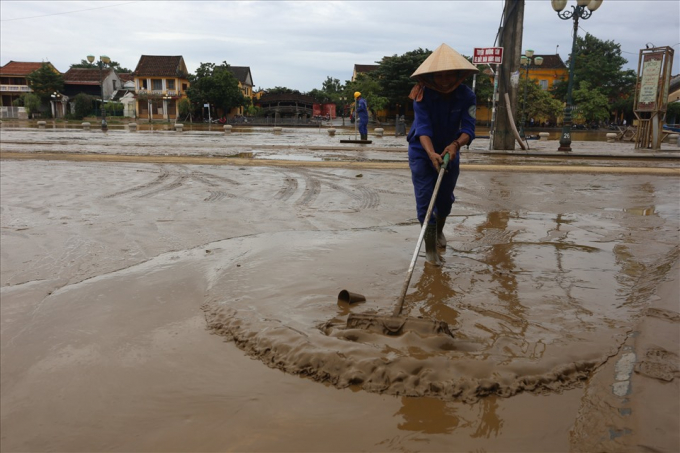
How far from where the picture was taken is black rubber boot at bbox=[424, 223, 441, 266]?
381 centimetres

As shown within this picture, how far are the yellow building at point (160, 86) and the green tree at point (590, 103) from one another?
3670 cm

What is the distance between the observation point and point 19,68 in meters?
55.4

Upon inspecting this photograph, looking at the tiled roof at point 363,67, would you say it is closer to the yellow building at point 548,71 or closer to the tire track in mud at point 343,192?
the yellow building at point 548,71

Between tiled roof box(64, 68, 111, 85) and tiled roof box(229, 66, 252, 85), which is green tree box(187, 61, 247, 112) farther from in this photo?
tiled roof box(229, 66, 252, 85)

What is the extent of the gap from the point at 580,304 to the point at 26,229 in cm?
467

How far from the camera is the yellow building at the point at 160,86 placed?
2072 inches

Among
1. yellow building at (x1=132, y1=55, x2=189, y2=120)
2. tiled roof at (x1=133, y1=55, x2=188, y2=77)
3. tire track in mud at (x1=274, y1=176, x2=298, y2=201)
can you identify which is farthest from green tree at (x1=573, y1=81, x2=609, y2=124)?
tire track in mud at (x1=274, y1=176, x2=298, y2=201)

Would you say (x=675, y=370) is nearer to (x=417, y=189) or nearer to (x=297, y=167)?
(x=417, y=189)

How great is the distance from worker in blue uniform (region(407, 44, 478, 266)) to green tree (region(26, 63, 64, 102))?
183 feet

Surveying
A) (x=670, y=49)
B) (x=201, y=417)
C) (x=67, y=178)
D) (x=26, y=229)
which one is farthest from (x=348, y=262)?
(x=670, y=49)

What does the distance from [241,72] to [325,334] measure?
65.6 m

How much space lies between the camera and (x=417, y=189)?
3900 mm

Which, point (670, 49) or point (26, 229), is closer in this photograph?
point (26, 229)

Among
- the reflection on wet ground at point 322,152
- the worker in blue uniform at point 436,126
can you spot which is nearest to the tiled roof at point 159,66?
the reflection on wet ground at point 322,152
